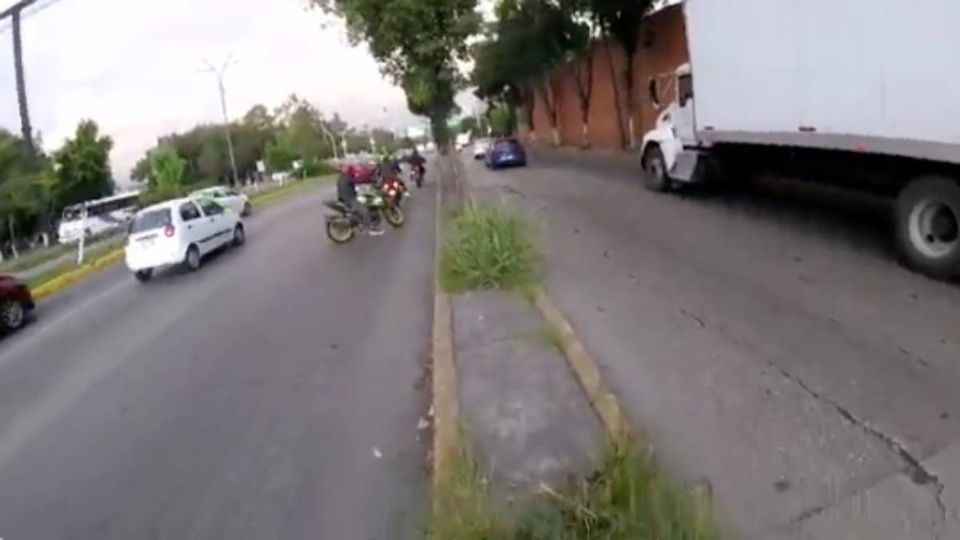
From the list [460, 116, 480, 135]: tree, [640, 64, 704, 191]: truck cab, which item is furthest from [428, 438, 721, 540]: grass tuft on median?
[460, 116, 480, 135]: tree

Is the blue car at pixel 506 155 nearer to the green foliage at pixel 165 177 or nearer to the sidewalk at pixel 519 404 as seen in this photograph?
the green foliage at pixel 165 177

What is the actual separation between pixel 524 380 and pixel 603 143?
38.2 m

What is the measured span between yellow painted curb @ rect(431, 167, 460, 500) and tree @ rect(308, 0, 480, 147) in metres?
10.7

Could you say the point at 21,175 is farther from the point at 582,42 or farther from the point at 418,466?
the point at 418,466

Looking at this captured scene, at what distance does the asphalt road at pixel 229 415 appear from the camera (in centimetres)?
513

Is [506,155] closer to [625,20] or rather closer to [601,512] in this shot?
[625,20]

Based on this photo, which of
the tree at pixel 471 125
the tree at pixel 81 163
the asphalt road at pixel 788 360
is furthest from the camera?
the tree at pixel 471 125

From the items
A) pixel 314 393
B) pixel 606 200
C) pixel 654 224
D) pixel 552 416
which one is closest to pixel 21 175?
pixel 606 200

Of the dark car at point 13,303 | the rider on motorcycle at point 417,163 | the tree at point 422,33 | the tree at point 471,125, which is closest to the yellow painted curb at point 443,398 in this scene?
the dark car at point 13,303

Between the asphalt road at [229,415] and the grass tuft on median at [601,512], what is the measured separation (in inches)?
34.8

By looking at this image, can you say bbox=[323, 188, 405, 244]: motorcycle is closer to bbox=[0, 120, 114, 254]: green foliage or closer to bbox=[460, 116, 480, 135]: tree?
bbox=[0, 120, 114, 254]: green foliage

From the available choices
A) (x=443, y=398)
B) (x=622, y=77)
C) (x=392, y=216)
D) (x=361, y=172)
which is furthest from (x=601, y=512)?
(x=622, y=77)

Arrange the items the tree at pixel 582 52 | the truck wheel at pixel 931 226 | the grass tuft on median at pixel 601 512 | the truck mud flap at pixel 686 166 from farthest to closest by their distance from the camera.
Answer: the tree at pixel 582 52 < the truck mud flap at pixel 686 166 < the truck wheel at pixel 931 226 < the grass tuft on median at pixel 601 512

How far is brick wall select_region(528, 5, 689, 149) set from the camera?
31.8 m
